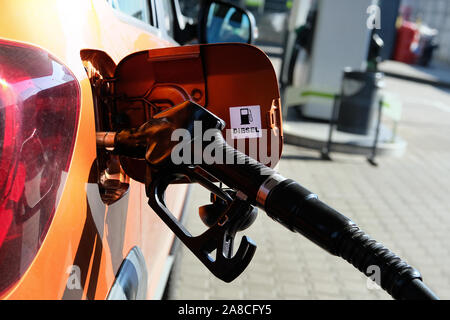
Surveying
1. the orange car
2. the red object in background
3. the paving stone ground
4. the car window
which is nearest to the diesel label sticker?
the orange car

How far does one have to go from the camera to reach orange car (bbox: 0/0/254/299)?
911mm

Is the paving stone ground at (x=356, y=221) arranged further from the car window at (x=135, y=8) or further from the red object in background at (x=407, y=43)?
the red object in background at (x=407, y=43)

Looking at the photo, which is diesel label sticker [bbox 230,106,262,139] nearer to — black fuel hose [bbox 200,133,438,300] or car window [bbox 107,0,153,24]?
black fuel hose [bbox 200,133,438,300]

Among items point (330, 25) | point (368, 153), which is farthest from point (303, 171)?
point (330, 25)

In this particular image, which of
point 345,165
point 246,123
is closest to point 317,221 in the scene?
point 246,123

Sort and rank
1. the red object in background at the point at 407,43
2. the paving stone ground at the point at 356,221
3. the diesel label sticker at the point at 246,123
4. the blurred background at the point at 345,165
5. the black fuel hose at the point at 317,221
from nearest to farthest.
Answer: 1. the black fuel hose at the point at 317,221
2. the diesel label sticker at the point at 246,123
3. the paving stone ground at the point at 356,221
4. the blurred background at the point at 345,165
5. the red object in background at the point at 407,43

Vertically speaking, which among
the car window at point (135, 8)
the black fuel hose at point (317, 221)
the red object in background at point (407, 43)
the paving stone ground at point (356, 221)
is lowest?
the red object in background at point (407, 43)

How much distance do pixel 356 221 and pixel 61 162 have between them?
446cm

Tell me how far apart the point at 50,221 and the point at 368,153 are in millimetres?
7245

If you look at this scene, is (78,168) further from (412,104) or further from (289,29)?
(412,104)

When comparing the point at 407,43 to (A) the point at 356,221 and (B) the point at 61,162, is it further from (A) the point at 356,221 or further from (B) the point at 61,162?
(B) the point at 61,162

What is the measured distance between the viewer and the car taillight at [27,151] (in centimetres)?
90

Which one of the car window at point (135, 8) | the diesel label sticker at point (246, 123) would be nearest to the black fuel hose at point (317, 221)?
the diesel label sticker at point (246, 123)

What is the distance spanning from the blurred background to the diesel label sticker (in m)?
2.17
